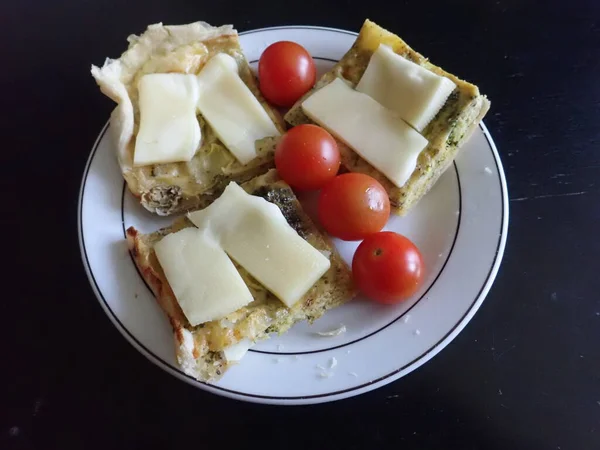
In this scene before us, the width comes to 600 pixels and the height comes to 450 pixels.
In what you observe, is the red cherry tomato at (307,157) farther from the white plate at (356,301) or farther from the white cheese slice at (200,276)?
the white cheese slice at (200,276)

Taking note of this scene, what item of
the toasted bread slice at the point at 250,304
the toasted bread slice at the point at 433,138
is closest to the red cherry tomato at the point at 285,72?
the toasted bread slice at the point at 433,138

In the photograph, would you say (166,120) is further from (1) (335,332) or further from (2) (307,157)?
(1) (335,332)


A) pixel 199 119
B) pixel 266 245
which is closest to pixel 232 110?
pixel 199 119

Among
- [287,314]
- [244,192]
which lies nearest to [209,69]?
[244,192]

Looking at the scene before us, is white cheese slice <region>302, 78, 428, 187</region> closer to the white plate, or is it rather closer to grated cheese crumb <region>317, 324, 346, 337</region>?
the white plate

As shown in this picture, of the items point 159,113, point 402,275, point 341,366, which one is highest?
point 159,113

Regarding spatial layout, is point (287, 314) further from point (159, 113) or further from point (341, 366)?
point (159, 113)
